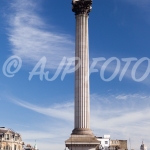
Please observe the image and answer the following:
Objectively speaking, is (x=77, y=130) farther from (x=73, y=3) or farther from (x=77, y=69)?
(x=73, y=3)

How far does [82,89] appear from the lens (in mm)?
47500

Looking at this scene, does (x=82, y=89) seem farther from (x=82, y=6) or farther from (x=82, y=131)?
(x=82, y=6)

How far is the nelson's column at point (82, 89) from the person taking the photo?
4428 cm

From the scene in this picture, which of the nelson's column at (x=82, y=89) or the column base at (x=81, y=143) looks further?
the nelson's column at (x=82, y=89)

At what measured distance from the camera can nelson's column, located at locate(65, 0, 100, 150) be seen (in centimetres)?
4428

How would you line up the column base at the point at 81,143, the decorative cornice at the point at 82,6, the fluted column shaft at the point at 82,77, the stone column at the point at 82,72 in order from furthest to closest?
1. the decorative cornice at the point at 82,6
2. the fluted column shaft at the point at 82,77
3. the stone column at the point at 82,72
4. the column base at the point at 81,143

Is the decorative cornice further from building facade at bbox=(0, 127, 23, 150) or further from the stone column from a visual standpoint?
building facade at bbox=(0, 127, 23, 150)

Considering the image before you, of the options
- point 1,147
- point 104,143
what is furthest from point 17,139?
point 104,143

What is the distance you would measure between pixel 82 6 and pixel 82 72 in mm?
10974

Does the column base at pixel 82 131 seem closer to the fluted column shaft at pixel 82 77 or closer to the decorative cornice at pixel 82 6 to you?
the fluted column shaft at pixel 82 77

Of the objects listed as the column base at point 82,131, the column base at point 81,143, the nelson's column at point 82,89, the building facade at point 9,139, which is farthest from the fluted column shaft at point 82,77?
the building facade at point 9,139

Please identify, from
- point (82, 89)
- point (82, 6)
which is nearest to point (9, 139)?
point (82, 89)

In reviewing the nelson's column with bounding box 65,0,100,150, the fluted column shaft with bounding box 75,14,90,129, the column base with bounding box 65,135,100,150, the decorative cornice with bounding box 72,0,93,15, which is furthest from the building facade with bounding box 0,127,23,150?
the decorative cornice with bounding box 72,0,93,15

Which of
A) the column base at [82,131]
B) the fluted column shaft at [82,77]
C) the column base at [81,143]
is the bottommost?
the column base at [81,143]
